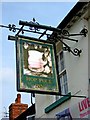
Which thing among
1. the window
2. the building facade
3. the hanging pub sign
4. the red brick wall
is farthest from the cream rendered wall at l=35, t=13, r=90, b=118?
the red brick wall

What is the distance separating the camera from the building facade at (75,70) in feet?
34.3

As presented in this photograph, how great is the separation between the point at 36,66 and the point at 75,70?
176 centimetres

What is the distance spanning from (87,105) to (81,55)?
177 centimetres

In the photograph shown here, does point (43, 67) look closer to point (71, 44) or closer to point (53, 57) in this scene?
point (53, 57)

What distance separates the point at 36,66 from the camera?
1005 cm

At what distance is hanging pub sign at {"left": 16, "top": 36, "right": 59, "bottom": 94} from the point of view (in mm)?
9527

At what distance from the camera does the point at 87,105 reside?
9930 millimetres

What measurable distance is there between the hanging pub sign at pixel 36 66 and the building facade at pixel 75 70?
1002 mm

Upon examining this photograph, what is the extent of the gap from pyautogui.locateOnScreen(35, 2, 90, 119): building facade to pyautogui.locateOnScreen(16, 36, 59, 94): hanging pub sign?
1002 millimetres

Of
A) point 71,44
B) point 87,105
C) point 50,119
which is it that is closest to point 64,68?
point 71,44

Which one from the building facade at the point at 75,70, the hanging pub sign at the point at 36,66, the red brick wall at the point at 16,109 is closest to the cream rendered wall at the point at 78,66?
the building facade at the point at 75,70

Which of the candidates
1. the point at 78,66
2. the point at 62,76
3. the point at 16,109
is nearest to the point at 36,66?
the point at 78,66

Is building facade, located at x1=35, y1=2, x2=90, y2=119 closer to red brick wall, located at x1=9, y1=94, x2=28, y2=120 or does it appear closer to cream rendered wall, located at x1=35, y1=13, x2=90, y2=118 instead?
cream rendered wall, located at x1=35, y1=13, x2=90, y2=118

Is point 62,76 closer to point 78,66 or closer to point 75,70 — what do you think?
point 75,70
